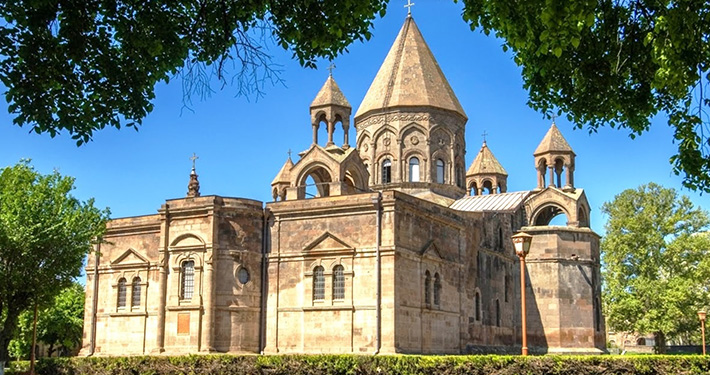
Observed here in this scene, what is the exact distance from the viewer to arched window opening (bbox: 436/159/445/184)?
40594mm

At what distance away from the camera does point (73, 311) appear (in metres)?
48.0

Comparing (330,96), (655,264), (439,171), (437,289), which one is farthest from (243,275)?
Result: (655,264)

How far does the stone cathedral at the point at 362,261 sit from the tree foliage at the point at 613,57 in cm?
1762

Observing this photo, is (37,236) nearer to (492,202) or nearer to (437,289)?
(437,289)

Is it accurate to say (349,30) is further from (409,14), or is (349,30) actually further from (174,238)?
(409,14)

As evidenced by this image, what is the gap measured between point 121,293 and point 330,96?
505 inches

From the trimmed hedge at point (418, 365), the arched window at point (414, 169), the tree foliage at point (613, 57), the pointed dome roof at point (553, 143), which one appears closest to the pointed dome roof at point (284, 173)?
the arched window at point (414, 169)

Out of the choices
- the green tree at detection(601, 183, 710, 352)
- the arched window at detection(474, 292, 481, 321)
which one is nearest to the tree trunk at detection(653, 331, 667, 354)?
the green tree at detection(601, 183, 710, 352)

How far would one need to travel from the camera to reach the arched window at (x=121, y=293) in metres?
34.0

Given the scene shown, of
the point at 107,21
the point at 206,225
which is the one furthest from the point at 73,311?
the point at 107,21

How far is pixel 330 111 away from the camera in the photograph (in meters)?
35.6

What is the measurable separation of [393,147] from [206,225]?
12.6 metres

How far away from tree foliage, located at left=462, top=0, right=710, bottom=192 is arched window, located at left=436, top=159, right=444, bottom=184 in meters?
27.4

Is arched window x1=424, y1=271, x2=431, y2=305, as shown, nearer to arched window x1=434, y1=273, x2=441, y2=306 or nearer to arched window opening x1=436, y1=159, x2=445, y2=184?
arched window x1=434, y1=273, x2=441, y2=306
